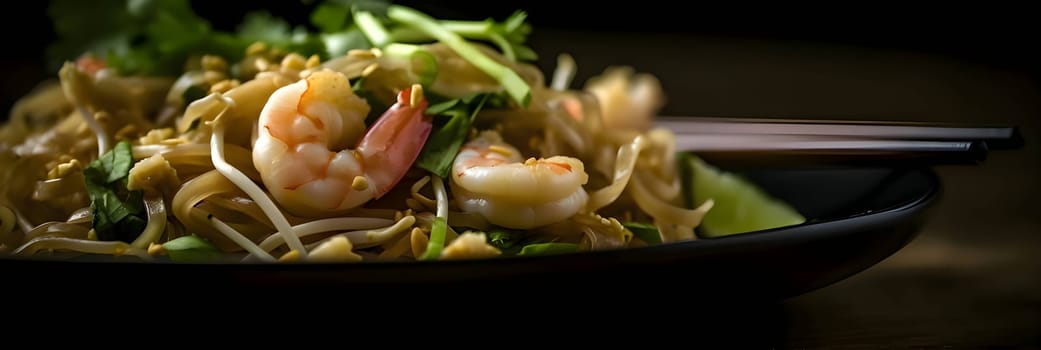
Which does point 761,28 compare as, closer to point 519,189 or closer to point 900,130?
point 900,130

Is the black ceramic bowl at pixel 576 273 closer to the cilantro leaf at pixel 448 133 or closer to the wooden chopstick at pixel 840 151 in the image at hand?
the wooden chopstick at pixel 840 151

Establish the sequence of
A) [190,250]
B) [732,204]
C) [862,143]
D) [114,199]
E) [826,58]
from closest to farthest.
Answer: [190,250] < [114,199] < [862,143] < [732,204] < [826,58]

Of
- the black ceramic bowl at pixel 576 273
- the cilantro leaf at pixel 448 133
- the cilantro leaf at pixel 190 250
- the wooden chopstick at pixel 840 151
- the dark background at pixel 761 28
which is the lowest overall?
the cilantro leaf at pixel 190 250

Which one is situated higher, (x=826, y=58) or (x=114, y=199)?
(x=826, y=58)

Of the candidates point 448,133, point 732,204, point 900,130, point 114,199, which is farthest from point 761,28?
point 114,199

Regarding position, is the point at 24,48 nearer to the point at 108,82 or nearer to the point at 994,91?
the point at 108,82

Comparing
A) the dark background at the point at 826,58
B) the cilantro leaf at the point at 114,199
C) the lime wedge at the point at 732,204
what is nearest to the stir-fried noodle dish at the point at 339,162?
the cilantro leaf at the point at 114,199
